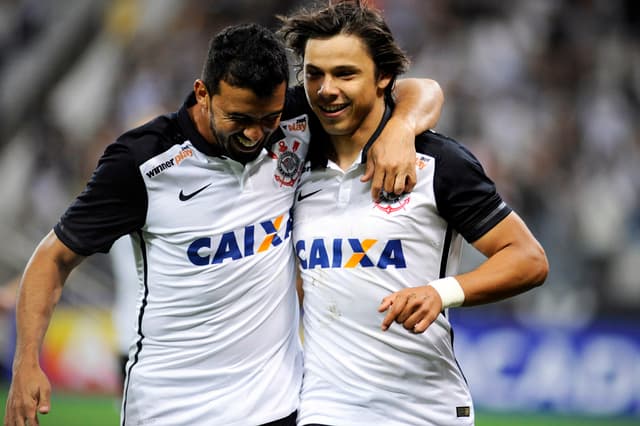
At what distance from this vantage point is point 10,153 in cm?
1268

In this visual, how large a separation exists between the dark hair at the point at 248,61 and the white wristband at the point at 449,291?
963 millimetres

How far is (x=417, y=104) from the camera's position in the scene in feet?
14.0

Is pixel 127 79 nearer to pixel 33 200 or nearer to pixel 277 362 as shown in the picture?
pixel 33 200

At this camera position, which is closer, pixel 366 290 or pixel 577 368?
pixel 366 290

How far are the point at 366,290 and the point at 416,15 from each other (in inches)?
355

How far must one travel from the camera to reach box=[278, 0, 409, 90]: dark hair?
4.06 metres

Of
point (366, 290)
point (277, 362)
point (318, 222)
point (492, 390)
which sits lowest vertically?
point (492, 390)

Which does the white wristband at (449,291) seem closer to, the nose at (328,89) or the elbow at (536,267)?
the elbow at (536,267)

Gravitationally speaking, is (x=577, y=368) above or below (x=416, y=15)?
below

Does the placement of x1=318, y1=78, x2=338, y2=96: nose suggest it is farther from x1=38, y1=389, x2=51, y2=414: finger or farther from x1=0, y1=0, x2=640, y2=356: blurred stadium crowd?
x1=0, y1=0, x2=640, y2=356: blurred stadium crowd

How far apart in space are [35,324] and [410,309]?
1428mm

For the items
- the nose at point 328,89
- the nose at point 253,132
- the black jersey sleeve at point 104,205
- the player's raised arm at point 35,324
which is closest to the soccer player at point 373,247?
the nose at point 328,89

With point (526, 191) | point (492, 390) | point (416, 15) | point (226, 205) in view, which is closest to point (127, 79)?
point (416, 15)

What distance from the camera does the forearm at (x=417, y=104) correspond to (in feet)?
13.6
